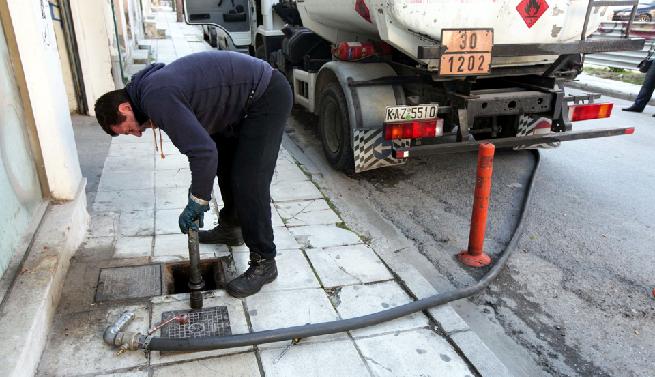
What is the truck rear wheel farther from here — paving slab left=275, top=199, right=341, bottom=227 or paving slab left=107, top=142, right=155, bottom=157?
paving slab left=107, top=142, right=155, bottom=157

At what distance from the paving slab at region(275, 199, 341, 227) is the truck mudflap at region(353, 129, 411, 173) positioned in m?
0.63

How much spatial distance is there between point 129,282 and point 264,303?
0.91 metres

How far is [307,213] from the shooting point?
4.31 m

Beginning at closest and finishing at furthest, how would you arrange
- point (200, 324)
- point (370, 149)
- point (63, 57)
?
1. point (200, 324)
2. point (370, 149)
3. point (63, 57)

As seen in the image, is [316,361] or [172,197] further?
[172,197]

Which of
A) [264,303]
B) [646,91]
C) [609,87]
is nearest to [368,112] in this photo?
[264,303]

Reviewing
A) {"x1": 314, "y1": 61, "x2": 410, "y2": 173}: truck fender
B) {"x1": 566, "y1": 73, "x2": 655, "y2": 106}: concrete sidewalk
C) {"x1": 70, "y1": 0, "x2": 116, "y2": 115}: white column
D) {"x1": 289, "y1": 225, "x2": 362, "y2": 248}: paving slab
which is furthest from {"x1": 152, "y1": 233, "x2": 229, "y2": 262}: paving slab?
{"x1": 566, "y1": 73, "x2": 655, "y2": 106}: concrete sidewalk

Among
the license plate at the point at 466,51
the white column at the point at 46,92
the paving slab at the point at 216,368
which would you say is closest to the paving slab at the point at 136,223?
the white column at the point at 46,92

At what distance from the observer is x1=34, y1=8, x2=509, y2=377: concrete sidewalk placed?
2.51 m

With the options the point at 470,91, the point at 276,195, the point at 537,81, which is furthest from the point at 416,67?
the point at 276,195

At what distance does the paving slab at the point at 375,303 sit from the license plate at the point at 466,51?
188 cm

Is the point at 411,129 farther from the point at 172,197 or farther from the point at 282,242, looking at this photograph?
the point at 172,197

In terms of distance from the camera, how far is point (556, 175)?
17.8ft

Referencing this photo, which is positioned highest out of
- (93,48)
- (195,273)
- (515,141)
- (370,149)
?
(93,48)
